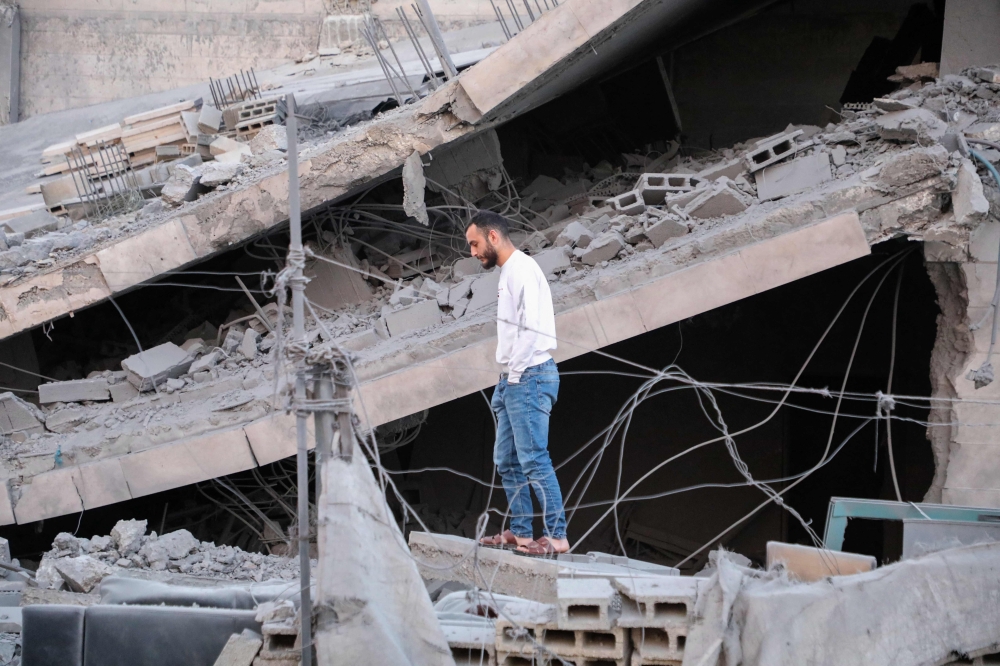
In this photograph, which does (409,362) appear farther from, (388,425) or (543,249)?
(543,249)

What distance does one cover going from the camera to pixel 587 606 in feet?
11.8

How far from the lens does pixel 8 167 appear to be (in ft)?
39.4

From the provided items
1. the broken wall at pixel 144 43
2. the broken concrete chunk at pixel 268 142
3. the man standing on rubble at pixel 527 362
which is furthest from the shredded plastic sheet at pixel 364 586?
the broken wall at pixel 144 43

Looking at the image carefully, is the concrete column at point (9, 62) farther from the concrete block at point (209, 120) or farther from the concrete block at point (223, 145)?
the concrete block at point (223, 145)

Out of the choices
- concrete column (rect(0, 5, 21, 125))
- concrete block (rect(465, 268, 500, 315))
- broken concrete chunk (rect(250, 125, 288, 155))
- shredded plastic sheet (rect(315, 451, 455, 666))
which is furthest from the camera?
concrete column (rect(0, 5, 21, 125))

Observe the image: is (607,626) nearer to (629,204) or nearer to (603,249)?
(603,249)

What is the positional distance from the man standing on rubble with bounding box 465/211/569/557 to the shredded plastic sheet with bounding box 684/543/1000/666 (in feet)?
4.37

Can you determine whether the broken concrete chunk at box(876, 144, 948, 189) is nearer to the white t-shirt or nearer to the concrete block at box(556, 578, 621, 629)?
the white t-shirt

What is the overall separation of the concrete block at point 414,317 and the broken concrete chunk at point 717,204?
2069mm

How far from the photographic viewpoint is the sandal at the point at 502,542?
195 inches

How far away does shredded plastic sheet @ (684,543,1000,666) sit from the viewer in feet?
11.0

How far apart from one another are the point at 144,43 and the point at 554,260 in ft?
36.1

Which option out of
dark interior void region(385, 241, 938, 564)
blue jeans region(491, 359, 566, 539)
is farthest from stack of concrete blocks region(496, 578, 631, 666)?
dark interior void region(385, 241, 938, 564)

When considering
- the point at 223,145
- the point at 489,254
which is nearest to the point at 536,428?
the point at 489,254
